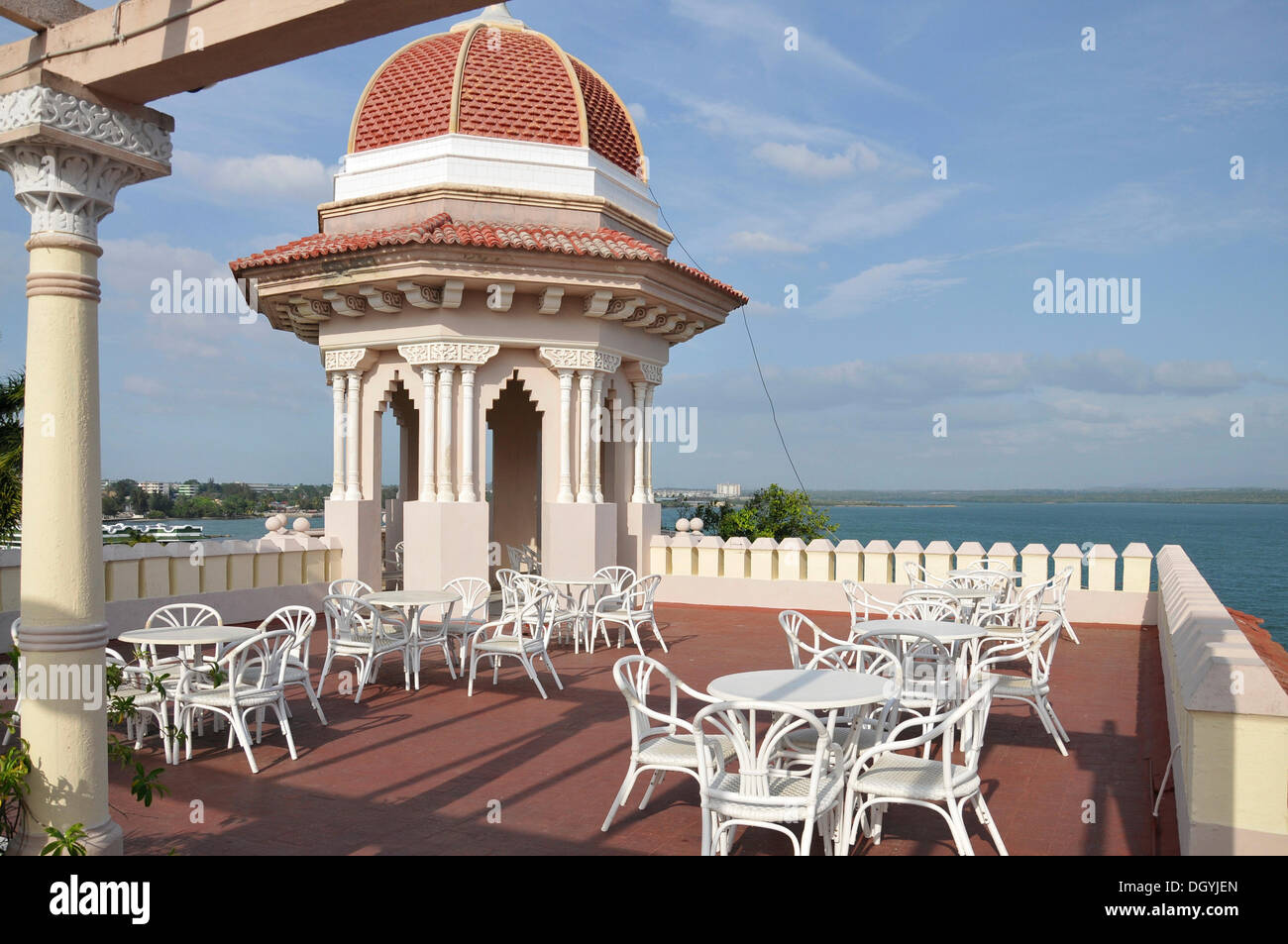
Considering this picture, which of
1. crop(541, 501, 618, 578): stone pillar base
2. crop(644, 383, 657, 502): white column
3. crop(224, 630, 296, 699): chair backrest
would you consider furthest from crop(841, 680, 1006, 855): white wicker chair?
crop(644, 383, 657, 502): white column

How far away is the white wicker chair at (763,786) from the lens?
13.5ft

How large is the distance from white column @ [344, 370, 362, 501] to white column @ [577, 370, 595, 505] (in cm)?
312

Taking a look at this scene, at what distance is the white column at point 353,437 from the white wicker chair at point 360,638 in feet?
15.3

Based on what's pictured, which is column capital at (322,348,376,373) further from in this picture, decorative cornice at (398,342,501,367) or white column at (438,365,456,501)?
white column at (438,365,456,501)

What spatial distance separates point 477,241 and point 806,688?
8.51m

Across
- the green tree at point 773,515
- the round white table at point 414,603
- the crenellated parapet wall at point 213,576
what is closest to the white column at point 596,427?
the crenellated parapet wall at point 213,576

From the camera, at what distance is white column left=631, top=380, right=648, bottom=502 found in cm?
1470

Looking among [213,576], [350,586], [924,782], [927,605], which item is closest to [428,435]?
[350,586]

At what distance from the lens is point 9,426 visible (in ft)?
54.1

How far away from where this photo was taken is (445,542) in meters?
12.5

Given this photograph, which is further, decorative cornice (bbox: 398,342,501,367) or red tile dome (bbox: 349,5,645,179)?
red tile dome (bbox: 349,5,645,179)

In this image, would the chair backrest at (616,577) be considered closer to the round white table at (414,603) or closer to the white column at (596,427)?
the white column at (596,427)
